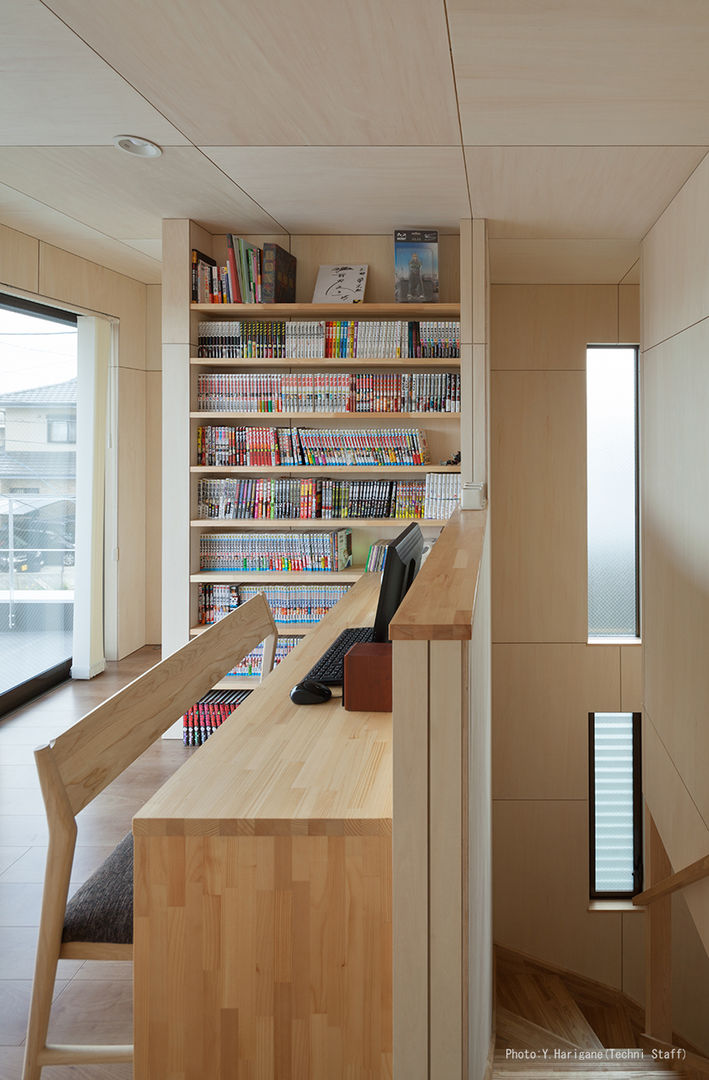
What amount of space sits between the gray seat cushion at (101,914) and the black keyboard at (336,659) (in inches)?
26.3

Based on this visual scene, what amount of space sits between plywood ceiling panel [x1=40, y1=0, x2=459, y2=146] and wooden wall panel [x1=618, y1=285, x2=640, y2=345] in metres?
3.15

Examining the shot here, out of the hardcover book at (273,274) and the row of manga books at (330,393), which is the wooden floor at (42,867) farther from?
the hardcover book at (273,274)

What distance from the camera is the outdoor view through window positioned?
17.3 feet

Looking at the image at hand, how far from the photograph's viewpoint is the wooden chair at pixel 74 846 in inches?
63.1

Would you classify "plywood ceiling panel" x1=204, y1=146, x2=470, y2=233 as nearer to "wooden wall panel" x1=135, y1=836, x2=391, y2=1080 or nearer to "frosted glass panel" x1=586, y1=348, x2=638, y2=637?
"frosted glass panel" x1=586, y1=348, x2=638, y2=637

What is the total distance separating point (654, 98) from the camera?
305cm

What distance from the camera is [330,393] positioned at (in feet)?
15.7

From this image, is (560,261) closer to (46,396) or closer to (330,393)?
(330,393)

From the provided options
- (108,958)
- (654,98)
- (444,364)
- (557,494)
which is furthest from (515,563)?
(108,958)

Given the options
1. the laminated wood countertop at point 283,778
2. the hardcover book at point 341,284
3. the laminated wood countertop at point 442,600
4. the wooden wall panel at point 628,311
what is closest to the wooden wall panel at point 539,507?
the wooden wall panel at point 628,311

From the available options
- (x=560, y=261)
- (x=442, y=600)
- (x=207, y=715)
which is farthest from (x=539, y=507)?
(x=442, y=600)

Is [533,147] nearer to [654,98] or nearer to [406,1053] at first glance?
[654,98]

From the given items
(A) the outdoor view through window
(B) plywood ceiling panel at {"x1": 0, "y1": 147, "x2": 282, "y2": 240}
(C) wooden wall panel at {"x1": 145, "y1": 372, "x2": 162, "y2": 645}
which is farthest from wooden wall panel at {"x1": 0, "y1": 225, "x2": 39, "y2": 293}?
(C) wooden wall panel at {"x1": 145, "y1": 372, "x2": 162, "y2": 645}

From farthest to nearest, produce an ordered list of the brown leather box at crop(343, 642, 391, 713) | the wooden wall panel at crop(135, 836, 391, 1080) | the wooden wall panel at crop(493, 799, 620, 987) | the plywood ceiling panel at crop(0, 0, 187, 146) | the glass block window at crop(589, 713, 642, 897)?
the glass block window at crop(589, 713, 642, 897), the wooden wall panel at crop(493, 799, 620, 987), the plywood ceiling panel at crop(0, 0, 187, 146), the brown leather box at crop(343, 642, 391, 713), the wooden wall panel at crop(135, 836, 391, 1080)
